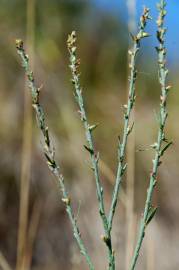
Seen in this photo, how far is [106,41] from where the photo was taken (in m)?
4.09

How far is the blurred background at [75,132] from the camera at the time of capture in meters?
3.28

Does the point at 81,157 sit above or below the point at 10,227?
above

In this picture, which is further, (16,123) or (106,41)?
(106,41)

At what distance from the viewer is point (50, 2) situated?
3934 millimetres

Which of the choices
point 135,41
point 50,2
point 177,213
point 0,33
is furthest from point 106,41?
point 135,41

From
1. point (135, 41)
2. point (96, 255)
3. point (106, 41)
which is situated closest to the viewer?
point (135, 41)

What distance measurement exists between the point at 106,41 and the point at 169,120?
2.00ft

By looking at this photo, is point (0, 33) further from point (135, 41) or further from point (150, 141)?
point (135, 41)

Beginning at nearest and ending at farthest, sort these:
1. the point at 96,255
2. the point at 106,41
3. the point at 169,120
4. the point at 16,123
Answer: the point at 96,255, the point at 16,123, the point at 169,120, the point at 106,41

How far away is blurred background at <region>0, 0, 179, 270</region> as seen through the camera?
3.28m

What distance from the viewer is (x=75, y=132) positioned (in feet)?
11.4

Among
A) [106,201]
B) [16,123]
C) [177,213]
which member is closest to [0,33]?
[16,123]

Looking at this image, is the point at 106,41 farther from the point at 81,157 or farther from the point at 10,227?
the point at 10,227

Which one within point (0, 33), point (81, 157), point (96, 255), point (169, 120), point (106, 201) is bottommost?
point (96, 255)
